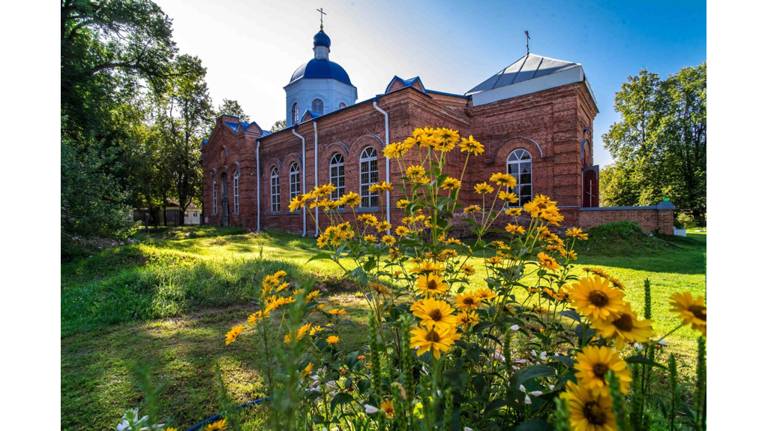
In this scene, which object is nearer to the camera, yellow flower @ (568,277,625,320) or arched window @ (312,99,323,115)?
yellow flower @ (568,277,625,320)

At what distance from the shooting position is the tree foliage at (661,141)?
4.26 ft

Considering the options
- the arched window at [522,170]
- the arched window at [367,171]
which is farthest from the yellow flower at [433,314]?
the arched window at [522,170]

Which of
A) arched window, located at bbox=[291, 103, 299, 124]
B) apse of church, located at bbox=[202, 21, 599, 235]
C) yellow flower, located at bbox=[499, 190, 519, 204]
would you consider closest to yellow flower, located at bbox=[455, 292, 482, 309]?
yellow flower, located at bbox=[499, 190, 519, 204]

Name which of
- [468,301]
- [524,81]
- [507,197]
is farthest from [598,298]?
[524,81]

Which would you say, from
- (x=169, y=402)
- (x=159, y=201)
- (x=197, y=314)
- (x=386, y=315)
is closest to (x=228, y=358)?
(x=169, y=402)

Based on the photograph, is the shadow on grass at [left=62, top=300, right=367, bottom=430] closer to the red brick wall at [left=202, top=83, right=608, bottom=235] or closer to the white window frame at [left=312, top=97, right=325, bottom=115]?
the red brick wall at [left=202, top=83, right=608, bottom=235]

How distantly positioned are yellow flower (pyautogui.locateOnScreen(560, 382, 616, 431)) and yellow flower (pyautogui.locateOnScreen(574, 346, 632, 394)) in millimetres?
16

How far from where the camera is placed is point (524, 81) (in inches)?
299

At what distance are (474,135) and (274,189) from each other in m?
7.61

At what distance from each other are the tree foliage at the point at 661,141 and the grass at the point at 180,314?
0.86ft

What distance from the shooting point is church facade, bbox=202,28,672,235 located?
7.10 m

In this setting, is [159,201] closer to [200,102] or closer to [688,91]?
[200,102]

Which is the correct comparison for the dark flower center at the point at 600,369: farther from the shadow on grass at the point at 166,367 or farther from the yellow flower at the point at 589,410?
the shadow on grass at the point at 166,367

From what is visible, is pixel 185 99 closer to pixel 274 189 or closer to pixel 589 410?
pixel 589 410
